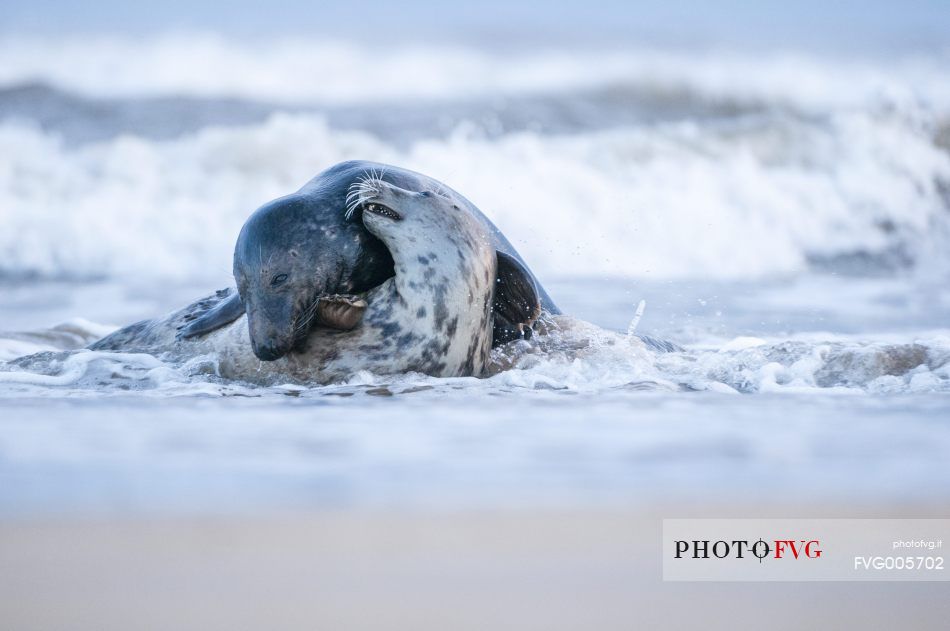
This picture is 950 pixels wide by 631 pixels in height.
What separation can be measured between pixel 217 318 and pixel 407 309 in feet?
3.62

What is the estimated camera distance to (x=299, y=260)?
16.9 feet

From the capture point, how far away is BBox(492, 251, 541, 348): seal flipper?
5512mm

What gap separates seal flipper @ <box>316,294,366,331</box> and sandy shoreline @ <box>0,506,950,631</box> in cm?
216

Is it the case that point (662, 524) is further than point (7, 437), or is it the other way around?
point (7, 437)

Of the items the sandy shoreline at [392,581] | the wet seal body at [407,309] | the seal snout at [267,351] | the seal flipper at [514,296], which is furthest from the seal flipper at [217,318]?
the sandy shoreline at [392,581]

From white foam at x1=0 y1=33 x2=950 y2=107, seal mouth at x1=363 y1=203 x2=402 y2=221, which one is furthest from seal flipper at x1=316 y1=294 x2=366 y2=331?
white foam at x1=0 y1=33 x2=950 y2=107

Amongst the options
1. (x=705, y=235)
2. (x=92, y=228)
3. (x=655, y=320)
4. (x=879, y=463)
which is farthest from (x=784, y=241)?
(x=879, y=463)

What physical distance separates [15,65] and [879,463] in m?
15.7

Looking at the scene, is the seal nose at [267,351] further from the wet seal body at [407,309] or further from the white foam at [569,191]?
the white foam at [569,191]

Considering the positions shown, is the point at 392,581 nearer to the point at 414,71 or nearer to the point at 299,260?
the point at 299,260

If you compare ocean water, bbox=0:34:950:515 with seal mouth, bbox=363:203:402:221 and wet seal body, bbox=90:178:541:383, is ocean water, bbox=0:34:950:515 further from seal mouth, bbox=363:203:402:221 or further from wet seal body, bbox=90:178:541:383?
seal mouth, bbox=363:203:402:221

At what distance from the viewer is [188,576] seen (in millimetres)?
2648

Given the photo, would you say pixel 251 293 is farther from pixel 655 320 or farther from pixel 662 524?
pixel 655 320

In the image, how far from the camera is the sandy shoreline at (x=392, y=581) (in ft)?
8.13
